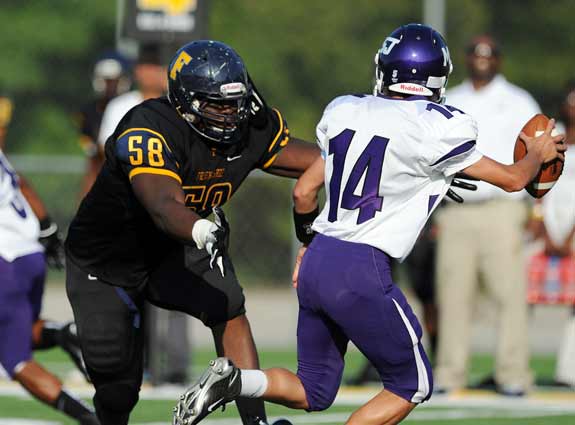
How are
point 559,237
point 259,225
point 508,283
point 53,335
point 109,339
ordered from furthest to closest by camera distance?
point 259,225 < point 559,237 < point 508,283 < point 53,335 < point 109,339

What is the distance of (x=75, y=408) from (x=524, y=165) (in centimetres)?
265

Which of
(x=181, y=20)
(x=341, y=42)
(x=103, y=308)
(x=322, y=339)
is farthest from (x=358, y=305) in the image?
(x=341, y=42)

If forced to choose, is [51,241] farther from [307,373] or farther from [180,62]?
[307,373]

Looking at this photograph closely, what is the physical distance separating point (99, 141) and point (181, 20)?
109 centimetres

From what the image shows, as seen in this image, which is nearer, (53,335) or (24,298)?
(24,298)

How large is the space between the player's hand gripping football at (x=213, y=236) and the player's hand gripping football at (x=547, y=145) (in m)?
1.36

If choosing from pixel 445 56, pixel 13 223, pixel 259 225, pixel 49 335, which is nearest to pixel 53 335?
pixel 49 335

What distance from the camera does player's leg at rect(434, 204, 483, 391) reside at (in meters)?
8.94

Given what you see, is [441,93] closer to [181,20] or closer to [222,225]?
[222,225]

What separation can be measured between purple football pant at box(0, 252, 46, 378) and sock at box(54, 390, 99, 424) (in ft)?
1.09

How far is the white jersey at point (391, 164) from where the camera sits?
5.41m

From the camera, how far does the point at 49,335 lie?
7.91 m

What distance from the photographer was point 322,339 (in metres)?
5.69

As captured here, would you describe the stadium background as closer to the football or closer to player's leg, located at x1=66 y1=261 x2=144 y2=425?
player's leg, located at x1=66 y1=261 x2=144 y2=425
